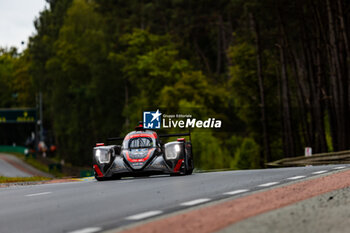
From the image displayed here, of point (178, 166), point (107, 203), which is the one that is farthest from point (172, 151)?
point (107, 203)

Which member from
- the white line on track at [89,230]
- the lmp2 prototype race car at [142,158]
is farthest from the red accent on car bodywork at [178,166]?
the white line on track at [89,230]

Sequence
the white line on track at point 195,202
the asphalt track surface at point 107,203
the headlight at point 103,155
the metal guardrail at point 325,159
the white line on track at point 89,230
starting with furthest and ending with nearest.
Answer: the metal guardrail at point 325,159 < the headlight at point 103,155 < the white line on track at point 195,202 < the asphalt track surface at point 107,203 < the white line on track at point 89,230

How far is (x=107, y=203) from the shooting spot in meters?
13.1

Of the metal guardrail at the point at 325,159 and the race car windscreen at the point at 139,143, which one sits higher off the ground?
the race car windscreen at the point at 139,143

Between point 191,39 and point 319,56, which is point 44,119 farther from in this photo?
point 319,56

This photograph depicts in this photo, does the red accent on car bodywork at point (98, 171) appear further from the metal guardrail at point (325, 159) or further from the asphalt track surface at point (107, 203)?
the metal guardrail at point (325, 159)

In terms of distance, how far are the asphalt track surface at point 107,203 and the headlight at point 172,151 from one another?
380cm

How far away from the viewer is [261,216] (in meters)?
10.1

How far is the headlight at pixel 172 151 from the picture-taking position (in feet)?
71.1

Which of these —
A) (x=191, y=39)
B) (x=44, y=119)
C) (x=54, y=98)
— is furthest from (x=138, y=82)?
(x=44, y=119)

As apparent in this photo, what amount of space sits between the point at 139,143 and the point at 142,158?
850 millimetres

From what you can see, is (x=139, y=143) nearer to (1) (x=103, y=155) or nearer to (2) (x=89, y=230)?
(1) (x=103, y=155)

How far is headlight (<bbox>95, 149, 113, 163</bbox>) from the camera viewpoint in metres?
21.8

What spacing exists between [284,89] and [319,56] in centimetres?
747
